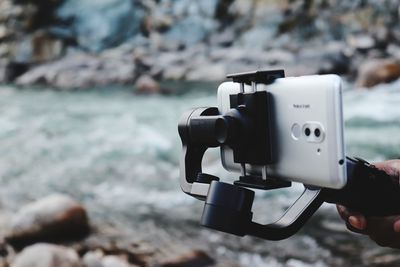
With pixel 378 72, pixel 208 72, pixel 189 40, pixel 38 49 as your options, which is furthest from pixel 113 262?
pixel 38 49

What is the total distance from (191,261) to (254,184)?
1463 millimetres

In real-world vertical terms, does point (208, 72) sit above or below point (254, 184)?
below

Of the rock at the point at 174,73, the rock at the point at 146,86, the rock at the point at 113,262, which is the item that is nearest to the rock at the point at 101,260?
the rock at the point at 113,262

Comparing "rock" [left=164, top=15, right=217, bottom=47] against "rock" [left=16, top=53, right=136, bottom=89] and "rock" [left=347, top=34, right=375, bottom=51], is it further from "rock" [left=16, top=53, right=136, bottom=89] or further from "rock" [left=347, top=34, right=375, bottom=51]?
"rock" [left=347, top=34, right=375, bottom=51]

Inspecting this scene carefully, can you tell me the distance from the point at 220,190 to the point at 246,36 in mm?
3212

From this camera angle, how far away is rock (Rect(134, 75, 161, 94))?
10.9 feet

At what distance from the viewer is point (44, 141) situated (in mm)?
2875

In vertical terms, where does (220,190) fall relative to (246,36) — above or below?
above

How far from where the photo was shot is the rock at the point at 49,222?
2.12m

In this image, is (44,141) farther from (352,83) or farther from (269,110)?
(269,110)

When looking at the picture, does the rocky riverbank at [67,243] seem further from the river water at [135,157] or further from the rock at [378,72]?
the rock at [378,72]

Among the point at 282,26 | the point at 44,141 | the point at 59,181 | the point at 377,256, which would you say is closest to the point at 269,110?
the point at 377,256

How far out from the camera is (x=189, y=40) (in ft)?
12.4

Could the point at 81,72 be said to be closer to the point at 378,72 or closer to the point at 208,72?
the point at 208,72
